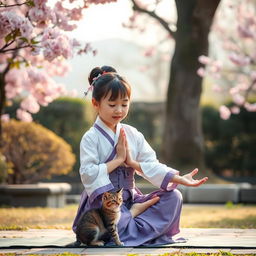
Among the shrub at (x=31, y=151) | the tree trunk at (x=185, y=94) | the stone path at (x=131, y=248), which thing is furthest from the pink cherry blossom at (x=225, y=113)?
the stone path at (x=131, y=248)

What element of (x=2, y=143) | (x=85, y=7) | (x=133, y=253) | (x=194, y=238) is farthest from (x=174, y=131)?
(x=133, y=253)

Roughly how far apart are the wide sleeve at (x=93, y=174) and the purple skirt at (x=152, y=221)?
0.33 feet

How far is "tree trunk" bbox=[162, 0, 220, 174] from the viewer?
39.4 feet

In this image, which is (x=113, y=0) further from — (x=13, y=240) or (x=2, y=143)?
(x=2, y=143)

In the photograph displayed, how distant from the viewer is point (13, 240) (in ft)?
17.5

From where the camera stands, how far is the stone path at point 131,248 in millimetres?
4723

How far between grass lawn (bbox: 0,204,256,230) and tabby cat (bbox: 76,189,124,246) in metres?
1.45

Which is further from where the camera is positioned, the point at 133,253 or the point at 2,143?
the point at 2,143

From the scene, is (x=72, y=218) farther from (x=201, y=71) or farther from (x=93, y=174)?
(x=201, y=71)

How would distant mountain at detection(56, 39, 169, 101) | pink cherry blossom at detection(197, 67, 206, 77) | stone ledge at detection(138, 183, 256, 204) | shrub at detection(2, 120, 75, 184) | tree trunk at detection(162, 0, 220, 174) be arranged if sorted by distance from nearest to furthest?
shrub at detection(2, 120, 75, 184)
stone ledge at detection(138, 183, 256, 204)
pink cherry blossom at detection(197, 67, 206, 77)
tree trunk at detection(162, 0, 220, 174)
distant mountain at detection(56, 39, 169, 101)

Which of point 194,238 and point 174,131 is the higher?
point 174,131

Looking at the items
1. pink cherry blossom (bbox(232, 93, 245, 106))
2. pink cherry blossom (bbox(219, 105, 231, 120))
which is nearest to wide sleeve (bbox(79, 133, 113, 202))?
pink cherry blossom (bbox(219, 105, 231, 120))

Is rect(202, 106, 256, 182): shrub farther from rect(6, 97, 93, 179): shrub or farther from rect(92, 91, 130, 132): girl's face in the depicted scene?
rect(92, 91, 130, 132): girl's face

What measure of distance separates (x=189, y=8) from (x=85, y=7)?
15.3ft
